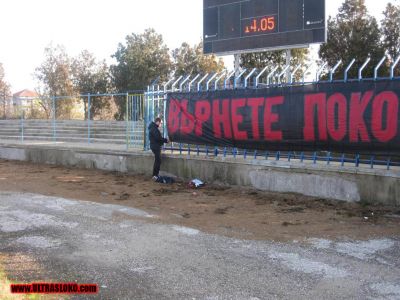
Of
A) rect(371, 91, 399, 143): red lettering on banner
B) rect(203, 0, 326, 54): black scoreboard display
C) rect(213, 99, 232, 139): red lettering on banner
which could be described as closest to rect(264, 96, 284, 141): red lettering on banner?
rect(213, 99, 232, 139): red lettering on banner

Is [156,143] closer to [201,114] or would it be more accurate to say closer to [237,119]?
[201,114]

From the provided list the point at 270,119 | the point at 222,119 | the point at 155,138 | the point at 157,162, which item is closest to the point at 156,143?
the point at 155,138

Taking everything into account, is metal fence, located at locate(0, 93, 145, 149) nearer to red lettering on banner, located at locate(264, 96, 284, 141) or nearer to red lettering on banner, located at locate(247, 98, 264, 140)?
red lettering on banner, located at locate(247, 98, 264, 140)

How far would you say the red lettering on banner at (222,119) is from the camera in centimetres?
962

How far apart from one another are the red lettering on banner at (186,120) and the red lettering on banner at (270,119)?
7.04 ft

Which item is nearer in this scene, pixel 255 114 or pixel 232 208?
pixel 232 208

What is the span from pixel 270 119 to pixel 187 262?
479cm

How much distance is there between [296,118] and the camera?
8461mm

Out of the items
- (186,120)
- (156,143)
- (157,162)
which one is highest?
(186,120)

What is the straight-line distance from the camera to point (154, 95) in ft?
37.4

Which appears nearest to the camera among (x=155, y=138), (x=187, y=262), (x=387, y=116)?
(x=187, y=262)

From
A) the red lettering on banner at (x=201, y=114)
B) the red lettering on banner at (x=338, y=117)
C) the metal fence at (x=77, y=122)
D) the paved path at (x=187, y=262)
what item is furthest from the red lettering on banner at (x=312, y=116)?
the metal fence at (x=77, y=122)

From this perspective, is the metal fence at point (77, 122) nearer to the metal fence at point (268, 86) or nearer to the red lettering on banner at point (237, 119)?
the metal fence at point (268, 86)

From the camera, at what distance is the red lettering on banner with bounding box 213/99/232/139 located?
379 inches
